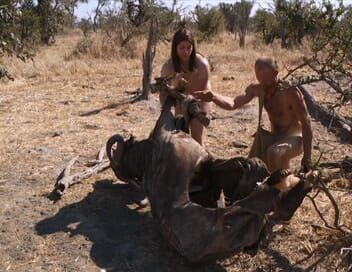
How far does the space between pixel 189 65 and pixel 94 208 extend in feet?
5.30

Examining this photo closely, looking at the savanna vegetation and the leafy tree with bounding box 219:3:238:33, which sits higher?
the leafy tree with bounding box 219:3:238:33

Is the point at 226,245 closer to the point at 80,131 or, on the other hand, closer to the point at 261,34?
the point at 80,131

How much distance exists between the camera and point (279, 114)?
4516 millimetres

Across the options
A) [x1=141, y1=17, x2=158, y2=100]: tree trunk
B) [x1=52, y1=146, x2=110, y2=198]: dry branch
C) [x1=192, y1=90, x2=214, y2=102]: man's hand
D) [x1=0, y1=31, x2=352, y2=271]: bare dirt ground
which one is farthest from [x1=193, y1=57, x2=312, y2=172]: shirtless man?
[x1=141, y1=17, x2=158, y2=100]: tree trunk

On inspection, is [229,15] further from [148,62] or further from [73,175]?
[73,175]

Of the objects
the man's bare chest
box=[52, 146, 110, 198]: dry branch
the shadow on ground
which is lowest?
the shadow on ground

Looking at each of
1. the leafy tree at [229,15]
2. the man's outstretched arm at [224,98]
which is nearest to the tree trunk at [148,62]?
the man's outstretched arm at [224,98]

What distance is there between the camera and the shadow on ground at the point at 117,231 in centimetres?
377

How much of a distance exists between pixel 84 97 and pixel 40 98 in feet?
2.55

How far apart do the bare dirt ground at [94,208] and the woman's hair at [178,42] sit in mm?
1277

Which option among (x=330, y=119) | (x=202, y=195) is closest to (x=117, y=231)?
(x=202, y=195)

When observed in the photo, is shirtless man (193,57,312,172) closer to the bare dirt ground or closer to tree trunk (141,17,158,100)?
the bare dirt ground

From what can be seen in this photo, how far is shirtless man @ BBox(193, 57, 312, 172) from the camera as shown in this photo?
167 inches

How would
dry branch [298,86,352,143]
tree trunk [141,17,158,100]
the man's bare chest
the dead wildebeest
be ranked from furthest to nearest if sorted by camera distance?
tree trunk [141,17,158,100], dry branch [298,86,352,143], the man's bare chest, the dead wildebeest
